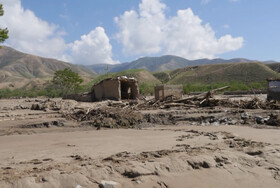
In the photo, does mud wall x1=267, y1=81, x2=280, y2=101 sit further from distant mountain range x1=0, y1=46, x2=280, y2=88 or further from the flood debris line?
distant mountain range x1=0, y1=46, x2=280, y2=88

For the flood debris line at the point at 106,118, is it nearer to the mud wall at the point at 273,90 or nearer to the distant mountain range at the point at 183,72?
the mud wall at the point at 273,90

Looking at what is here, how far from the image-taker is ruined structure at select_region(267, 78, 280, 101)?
16.6 metres

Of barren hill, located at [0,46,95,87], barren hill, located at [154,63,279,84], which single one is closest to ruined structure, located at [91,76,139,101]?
barren hill, located at [154,63,279,84]

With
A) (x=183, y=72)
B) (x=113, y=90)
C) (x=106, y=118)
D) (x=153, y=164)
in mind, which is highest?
(x=183, y=72)

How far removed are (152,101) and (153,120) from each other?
4.42m

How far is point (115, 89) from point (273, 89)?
36.3 feet

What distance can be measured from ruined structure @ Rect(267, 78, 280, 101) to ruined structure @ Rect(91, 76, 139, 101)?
9404mm

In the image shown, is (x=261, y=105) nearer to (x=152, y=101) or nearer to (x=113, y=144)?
(x=152, y=101)

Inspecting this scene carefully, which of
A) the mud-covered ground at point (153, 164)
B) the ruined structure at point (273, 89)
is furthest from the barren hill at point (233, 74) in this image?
the mud-covered ground at point (153, 164)

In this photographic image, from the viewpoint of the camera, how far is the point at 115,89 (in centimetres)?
1702

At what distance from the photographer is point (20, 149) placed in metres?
5.28

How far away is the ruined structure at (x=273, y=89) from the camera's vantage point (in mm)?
16641

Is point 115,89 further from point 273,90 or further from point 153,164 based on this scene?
point 153,164

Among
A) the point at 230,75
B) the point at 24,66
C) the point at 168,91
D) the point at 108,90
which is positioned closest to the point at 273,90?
the point at 168,91
